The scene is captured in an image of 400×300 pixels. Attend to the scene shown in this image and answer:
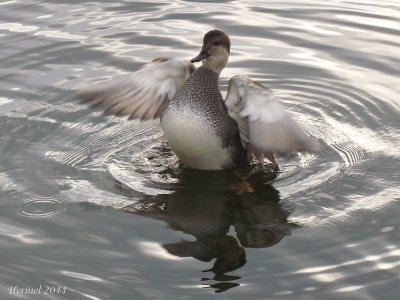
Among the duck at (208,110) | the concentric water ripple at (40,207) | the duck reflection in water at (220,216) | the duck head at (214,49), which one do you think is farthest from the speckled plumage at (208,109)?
the concentric water ripple at (40,207)

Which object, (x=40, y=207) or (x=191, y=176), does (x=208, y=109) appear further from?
(x=40, y=207)

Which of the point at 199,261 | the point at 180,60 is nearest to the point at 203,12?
the point at 180,60

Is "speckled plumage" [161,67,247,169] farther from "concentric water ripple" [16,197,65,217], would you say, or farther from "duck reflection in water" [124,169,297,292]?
"concentric water ripple" [16,197,65,217]

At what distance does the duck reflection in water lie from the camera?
6812mm

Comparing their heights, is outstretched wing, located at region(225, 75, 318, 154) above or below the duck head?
below

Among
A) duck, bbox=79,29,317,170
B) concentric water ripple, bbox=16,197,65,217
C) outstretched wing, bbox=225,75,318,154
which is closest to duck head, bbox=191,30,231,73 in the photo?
duck, bbox=79,29,317,170

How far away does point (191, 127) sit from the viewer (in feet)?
25.9

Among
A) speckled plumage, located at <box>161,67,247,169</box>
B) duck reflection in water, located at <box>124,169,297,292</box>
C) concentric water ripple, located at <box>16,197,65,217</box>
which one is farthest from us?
speckled plumage, located at <box>161,67,247,169</box>

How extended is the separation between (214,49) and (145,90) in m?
0.81

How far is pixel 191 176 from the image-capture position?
8305 mm

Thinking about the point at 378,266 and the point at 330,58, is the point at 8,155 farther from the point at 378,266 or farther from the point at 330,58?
the point at 330,58

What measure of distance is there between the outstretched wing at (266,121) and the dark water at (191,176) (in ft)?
1.54

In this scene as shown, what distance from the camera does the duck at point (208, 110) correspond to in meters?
7.74

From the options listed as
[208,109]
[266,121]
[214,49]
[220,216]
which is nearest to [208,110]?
[208,109]
